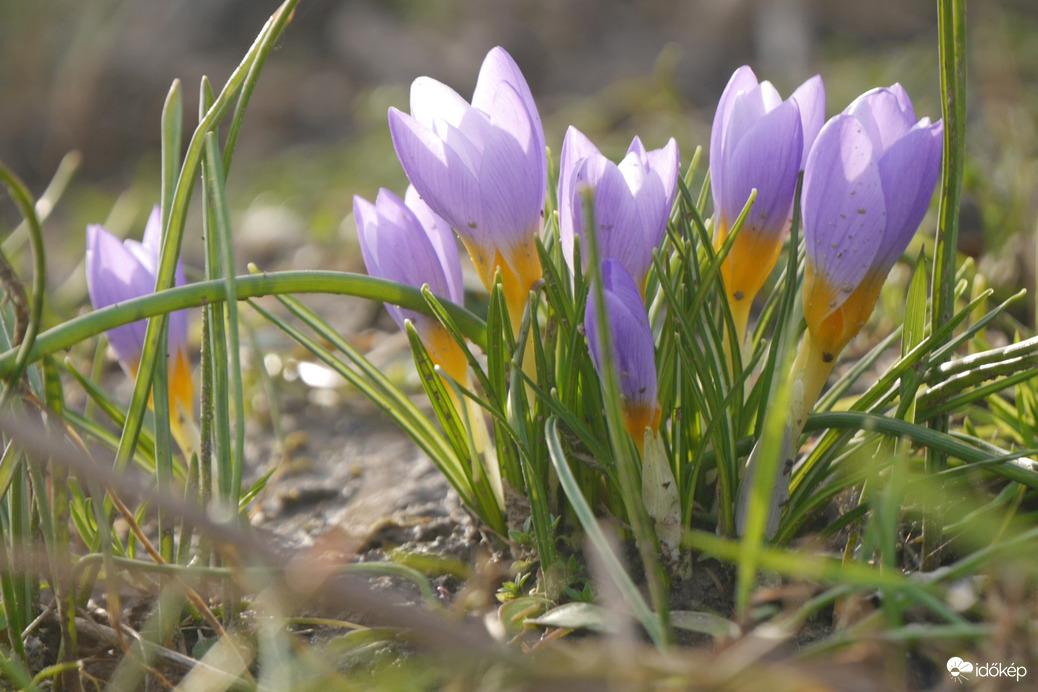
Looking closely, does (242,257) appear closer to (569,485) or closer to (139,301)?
(139,301)

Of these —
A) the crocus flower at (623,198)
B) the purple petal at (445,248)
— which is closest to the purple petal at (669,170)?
the crocus flower at (623,198)

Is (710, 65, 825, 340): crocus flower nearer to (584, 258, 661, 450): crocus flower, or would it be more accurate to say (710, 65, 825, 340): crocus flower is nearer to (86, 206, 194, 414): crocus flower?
(584, 258, 661, 450): crocus flower

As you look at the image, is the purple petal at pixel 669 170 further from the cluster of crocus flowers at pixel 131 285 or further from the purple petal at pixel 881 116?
the cluster of crocus flowers at pixel 131 285

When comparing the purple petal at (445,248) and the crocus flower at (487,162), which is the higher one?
the crocus flower at (487,162)

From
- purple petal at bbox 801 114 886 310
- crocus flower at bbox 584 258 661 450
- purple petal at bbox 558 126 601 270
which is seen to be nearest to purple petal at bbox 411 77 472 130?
purple petal at bbox 558 126 601 270

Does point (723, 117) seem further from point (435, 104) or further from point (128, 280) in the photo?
point (128, 280)

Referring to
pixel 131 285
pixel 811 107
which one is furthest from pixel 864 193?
pixel 131 285

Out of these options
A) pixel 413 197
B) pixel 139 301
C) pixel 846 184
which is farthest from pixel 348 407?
pixel 846 184
